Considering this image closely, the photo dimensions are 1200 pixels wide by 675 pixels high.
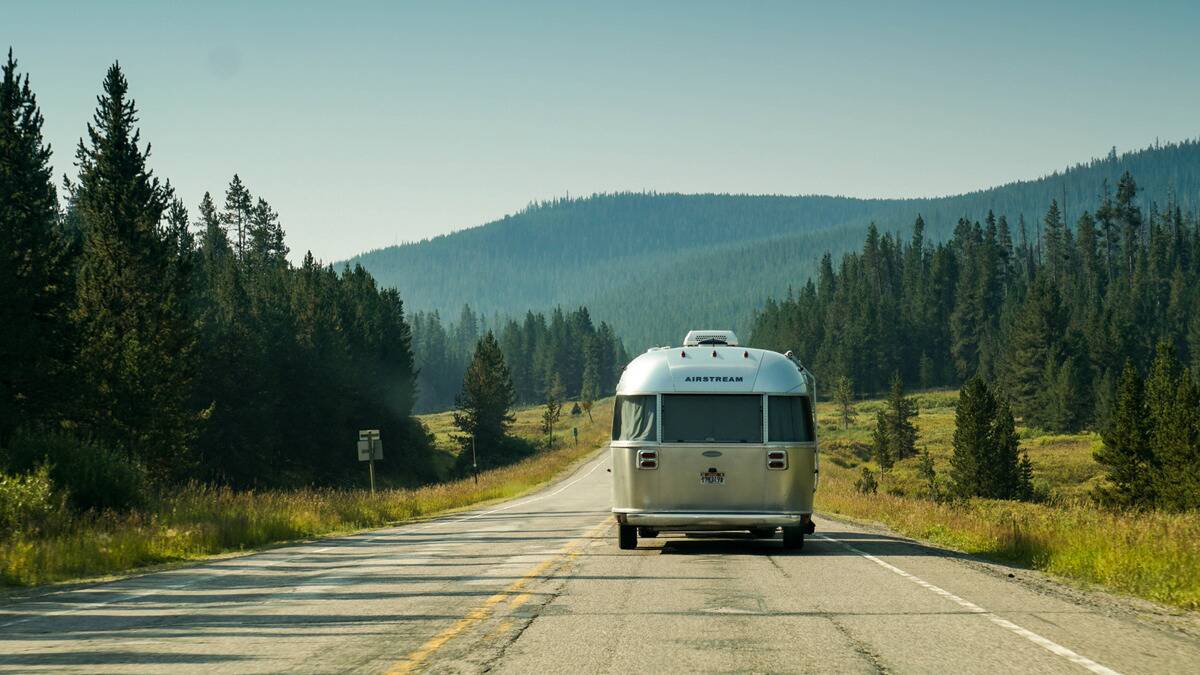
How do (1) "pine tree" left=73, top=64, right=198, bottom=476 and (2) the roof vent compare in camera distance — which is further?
(1) "pine tree" left=73, top=64, right=198, bottom=476

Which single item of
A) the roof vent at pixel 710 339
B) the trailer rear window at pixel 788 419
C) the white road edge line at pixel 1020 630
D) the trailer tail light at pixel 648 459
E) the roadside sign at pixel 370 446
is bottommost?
the white road edge line at pixel 1020 630

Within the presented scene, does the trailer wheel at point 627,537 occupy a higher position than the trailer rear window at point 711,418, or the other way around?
the trailer rear window at point 711,418

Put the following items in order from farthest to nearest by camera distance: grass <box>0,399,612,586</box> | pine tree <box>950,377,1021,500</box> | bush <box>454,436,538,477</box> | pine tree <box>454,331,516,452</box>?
pine tree <box>454,331,516,452</box> → bush <box>454,436,538,477</box> → pine tree <box>950,377,1021,500</box> → grass <box>0,399,612,586</box>

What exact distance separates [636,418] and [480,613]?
21.4 ft

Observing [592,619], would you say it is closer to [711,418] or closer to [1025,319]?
[711,418]

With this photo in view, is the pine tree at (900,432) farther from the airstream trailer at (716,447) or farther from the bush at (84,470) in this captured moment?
the airstream trailer at (716,447)

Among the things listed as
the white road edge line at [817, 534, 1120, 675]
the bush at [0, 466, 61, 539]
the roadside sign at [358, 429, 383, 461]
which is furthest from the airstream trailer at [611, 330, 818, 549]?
the roadside sign at [358, 429, 383, 461]

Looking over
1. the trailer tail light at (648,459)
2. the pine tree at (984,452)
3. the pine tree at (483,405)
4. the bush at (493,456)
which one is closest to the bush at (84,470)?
the trailer tail light at (648,459)

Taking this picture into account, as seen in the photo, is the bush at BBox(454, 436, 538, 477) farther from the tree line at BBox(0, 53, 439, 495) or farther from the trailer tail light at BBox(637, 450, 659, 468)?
the trailer tail light at BBox(637, 450, 659, 468)

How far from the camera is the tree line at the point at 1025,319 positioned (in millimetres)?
114750

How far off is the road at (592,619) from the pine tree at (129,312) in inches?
1087

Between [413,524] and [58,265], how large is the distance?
61.9 ft

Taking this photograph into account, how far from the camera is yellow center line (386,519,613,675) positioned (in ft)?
25.4

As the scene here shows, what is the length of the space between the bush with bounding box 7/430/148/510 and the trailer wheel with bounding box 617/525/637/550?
10.9m
